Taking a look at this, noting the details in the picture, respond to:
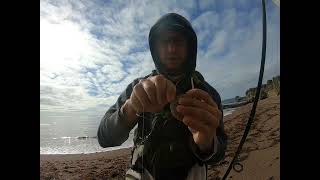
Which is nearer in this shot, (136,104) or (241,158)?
(136,104)

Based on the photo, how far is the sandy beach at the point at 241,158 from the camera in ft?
7.50

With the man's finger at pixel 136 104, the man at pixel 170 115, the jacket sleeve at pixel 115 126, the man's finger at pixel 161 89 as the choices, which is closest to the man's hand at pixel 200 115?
the man at pixel 170 115

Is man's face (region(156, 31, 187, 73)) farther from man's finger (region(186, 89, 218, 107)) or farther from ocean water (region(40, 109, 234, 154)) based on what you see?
ocean water (region(40, 109, 234, 154))

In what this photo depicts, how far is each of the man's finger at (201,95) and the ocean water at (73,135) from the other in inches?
5.2

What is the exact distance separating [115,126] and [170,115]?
14.6 inches

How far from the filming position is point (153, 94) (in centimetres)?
221

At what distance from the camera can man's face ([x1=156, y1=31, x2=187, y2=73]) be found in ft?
7.43

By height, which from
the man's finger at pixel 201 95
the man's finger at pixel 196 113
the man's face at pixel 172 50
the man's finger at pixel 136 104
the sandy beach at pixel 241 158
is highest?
the man's face at pixel 172 50

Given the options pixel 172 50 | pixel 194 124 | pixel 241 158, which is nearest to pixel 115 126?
pixel 194 124

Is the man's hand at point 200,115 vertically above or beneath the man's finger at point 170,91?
beneath

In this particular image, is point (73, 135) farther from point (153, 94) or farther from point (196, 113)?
point (196, 113)

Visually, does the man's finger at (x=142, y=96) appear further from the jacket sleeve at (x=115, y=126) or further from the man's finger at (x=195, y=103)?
the man's finger at (x=195, y=103)

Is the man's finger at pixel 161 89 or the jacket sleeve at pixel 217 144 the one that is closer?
the man's finger at pixel 161 89
